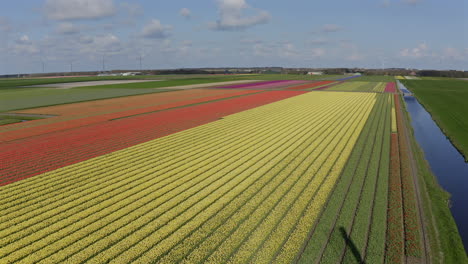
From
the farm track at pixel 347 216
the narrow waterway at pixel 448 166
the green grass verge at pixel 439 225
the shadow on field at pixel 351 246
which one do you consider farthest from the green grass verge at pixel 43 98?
the narrow waterway at pixel 448 166

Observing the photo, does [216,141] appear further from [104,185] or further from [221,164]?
[104,185]

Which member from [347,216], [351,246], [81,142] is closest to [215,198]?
[347,216]

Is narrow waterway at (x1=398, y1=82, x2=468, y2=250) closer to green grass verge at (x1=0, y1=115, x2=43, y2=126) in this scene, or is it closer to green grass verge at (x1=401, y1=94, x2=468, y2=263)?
green grass verge at (x1=401, y1=94, x2=468, y2=263)

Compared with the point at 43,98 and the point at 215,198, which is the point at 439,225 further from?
the point at 43,98

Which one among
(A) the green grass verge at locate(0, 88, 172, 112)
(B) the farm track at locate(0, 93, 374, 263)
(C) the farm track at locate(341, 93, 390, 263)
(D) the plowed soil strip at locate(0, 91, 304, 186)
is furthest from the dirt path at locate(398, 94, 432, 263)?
(A) the green grass verge at locate(0, 88, 172, 112)

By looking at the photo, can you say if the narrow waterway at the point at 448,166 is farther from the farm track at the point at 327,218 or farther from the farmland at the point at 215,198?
the farm track at the point at 327,218

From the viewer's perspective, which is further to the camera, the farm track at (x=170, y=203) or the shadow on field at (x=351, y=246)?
the farm track at (x=170, y=203)
